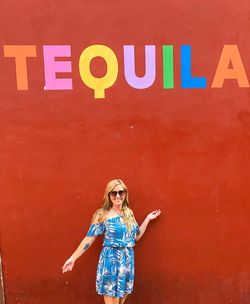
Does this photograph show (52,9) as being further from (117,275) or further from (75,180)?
(117,275)

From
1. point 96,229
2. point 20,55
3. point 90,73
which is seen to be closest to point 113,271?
point 96,229

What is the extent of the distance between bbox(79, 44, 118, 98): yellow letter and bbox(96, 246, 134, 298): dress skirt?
149cm

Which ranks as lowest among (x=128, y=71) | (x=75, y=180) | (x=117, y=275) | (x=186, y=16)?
(x=117, y=275)

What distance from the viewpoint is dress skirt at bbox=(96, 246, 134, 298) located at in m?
3.41

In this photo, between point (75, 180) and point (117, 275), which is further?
point (75, 180)

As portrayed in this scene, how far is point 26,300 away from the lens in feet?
12.6

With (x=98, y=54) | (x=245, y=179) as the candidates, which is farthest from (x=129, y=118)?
(x=245, y=179)

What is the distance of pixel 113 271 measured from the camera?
134 inches

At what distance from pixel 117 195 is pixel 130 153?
51cm

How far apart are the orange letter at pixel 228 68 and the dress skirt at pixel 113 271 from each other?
1.86m

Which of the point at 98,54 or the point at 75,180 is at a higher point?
the point at 98,54

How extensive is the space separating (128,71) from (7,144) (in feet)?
4.47

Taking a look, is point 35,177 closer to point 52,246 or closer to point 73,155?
point 73,155

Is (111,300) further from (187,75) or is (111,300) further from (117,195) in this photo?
(187,75)
